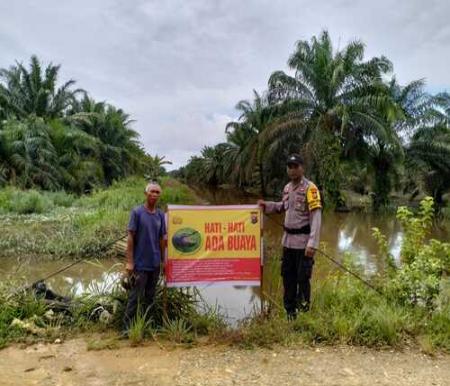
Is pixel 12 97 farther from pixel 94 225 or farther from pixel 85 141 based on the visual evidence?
pixel 94 225

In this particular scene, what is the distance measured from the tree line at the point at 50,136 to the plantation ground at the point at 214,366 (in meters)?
17.6

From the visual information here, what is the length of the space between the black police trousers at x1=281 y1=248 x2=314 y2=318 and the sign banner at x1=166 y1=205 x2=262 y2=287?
0.33 metres

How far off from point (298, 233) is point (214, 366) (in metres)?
1.74

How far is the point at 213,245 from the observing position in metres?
5.08

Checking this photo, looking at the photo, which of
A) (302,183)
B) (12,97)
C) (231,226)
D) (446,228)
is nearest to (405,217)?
(302,183)

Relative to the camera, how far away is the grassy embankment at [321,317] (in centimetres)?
459

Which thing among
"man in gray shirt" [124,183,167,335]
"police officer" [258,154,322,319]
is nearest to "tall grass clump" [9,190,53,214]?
"man in gray shirt" [124,183,167,335]

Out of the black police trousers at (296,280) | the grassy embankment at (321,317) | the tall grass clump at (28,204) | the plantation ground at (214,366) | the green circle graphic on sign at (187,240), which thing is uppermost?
the tall grass clump at (28,204)

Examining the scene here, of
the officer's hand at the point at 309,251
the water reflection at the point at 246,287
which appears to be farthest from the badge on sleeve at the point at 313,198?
the water reflection at the point at 246,287

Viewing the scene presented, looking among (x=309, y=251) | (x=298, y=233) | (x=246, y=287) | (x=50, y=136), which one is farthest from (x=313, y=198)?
(x=50, y=136)

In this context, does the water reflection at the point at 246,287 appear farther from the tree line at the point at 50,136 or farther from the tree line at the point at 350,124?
the tree line at the point at 50,136

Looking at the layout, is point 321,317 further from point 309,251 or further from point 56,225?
point 56,225

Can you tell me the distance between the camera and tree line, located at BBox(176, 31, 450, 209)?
2139cm

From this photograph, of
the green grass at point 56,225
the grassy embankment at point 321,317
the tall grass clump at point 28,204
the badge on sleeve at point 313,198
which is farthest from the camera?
the tall grass clump at point 28,204
